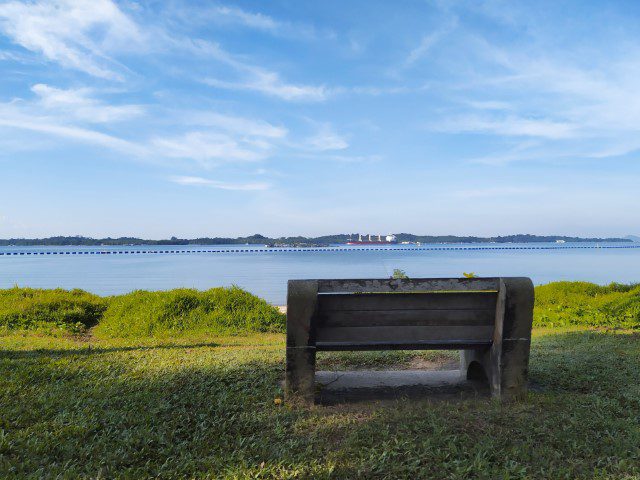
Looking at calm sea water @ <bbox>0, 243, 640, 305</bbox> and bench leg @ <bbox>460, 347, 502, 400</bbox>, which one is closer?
bench leg @ <bbox>460, 347, 502, 400</bbox>

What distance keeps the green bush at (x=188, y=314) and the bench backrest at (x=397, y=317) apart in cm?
732

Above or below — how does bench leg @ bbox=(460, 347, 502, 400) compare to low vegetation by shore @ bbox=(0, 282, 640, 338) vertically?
above

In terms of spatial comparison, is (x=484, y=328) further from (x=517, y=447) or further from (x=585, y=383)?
(x=585, y=383)

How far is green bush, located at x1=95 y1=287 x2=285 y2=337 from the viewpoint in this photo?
11242mm

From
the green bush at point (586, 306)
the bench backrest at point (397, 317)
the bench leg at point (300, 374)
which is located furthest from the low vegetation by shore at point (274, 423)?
the green bush at point (586, 306)

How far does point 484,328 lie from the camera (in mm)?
4461

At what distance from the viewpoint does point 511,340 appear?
4.34 meters

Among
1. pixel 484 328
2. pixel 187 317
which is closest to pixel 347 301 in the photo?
pixel 484 328

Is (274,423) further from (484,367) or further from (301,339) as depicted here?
(484,367)

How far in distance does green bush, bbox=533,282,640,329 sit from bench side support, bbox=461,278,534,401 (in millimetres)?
6692

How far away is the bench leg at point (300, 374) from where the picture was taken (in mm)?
4305

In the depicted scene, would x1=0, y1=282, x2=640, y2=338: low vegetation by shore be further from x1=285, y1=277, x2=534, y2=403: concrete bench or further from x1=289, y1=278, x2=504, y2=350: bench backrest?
x1=289, y1=278, x2=504, y2=350: bench backrest

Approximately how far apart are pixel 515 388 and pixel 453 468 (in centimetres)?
149

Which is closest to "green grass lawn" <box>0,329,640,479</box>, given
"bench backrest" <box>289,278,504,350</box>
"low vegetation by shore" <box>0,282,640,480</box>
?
"low vegetation by shore" <box>0,282,640,480</box>
